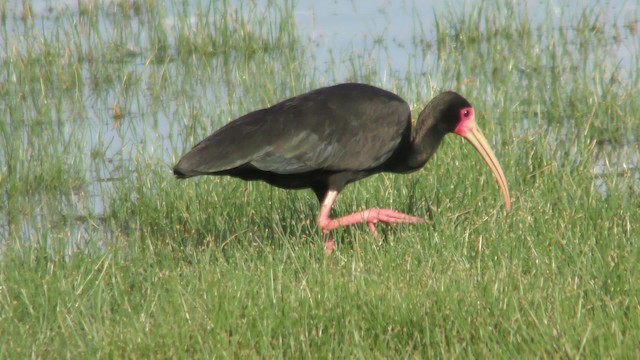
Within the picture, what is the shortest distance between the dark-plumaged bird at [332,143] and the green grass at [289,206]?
0.22 m

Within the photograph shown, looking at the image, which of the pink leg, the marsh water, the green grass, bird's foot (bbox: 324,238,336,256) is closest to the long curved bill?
the green grass

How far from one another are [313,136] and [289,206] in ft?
2.83

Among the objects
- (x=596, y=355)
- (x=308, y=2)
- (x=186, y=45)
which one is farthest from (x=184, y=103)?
(x=596, y=355)

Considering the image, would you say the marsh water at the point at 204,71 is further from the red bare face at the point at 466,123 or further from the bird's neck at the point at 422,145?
the bird's neck at the point at 422,145

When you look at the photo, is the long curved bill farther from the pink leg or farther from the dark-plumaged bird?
the pink leg

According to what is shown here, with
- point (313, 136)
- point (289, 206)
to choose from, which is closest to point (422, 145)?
point (313, 136)

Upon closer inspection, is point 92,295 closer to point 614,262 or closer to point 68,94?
point 614,262

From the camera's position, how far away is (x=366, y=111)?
6.75 m

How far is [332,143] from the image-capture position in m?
6.62

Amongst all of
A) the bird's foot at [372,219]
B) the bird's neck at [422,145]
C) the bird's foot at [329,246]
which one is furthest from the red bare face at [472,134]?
the bird's foot at [329,246]

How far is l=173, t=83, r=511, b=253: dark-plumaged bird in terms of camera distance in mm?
6324

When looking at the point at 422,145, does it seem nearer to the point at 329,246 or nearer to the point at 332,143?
the point at 332,143

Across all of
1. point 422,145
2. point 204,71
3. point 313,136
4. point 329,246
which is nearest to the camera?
point 329,246

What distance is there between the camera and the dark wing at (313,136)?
6.26 meters
